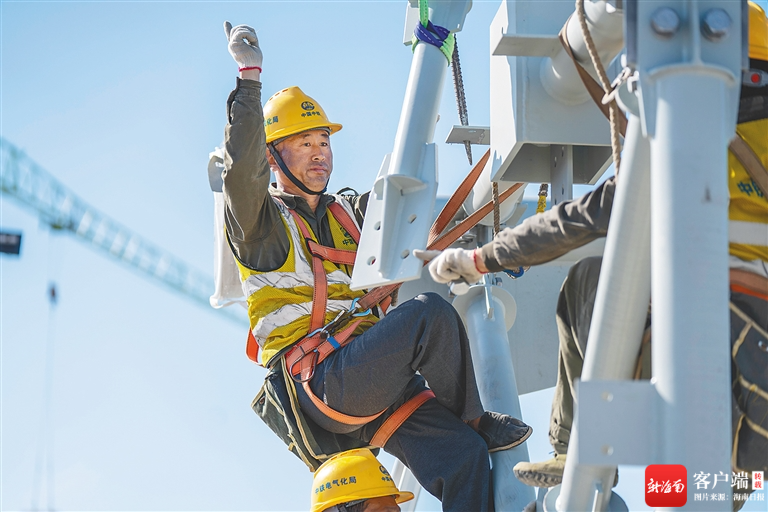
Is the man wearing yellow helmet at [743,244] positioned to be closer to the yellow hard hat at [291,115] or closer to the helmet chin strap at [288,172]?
the helmet chin strap at [288,172]

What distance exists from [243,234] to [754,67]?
2.61 metres

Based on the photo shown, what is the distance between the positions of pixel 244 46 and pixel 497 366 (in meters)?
2.38

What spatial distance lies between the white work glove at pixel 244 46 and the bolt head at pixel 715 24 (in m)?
2.58

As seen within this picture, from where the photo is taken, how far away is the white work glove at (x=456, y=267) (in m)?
3.61

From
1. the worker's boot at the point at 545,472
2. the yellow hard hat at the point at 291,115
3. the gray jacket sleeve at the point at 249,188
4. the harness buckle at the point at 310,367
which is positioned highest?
the yellow hard hat at the point at 291,115

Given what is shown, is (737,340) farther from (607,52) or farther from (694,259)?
(607,52)

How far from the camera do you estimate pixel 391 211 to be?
4.29 m

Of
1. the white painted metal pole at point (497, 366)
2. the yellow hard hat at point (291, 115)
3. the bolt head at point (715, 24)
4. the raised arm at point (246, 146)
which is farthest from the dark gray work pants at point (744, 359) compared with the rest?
the yellow hard hat at point (291, 115)

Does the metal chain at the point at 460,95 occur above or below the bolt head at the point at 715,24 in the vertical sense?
above

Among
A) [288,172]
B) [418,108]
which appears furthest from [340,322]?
[418,108]

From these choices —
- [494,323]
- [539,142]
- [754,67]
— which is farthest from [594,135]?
[494,323]

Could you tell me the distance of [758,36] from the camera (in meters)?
3.53

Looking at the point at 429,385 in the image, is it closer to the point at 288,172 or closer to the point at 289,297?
the point at 289,297

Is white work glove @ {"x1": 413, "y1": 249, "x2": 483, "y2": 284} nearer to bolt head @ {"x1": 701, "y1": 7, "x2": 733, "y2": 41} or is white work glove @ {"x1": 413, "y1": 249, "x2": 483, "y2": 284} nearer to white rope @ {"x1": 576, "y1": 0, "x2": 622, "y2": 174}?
white rope @ {"x1": 576, "y1": 0, "x2": 622, "y2": 174}
